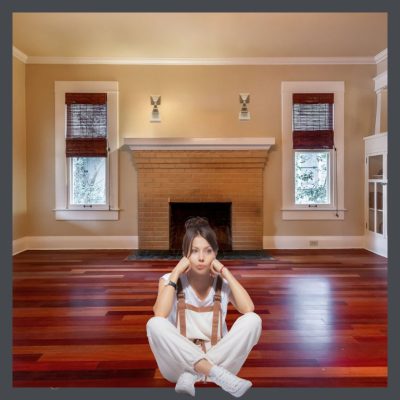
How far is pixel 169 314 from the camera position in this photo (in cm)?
183

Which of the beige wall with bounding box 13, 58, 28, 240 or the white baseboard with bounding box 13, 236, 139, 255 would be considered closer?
the beige wall with bounding box 13, 58, 28, 240

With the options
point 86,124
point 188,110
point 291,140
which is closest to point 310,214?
point 291,140

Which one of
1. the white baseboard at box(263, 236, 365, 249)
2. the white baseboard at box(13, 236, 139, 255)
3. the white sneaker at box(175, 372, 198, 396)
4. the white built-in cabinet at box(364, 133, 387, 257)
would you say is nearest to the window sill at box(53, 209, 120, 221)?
the white baseboard at box(13, 236, 139, 255)

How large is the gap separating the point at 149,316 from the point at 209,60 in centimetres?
434

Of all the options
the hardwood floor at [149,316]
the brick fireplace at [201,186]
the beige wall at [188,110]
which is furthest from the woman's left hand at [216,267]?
the beige wall at [188,110]

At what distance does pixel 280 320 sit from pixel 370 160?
395cm

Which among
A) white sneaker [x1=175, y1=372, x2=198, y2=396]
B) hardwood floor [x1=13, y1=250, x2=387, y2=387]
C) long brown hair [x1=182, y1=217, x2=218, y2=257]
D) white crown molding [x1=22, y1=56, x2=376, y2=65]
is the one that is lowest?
hardwood floor [x1=13, y1=250, x2=387, y2=387]

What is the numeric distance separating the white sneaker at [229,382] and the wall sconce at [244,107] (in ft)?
16.4

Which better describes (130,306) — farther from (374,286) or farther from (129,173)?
(129,173)

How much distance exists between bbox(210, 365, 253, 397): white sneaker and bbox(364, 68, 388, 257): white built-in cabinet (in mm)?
4642

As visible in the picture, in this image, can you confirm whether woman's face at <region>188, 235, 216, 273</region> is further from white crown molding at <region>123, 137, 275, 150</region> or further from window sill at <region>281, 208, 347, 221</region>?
window sill at <region>281, 208, 347, 221</region>

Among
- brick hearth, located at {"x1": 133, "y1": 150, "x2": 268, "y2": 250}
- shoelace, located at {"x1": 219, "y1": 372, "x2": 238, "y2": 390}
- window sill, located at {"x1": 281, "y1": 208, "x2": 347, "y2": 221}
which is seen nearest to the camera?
shoelace, located at {"x1": 219, "y1": 372, "x2": 238, "y2": 390}

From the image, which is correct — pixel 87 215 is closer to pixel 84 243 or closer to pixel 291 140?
pixel 84 243

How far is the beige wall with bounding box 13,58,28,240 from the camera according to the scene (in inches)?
243
